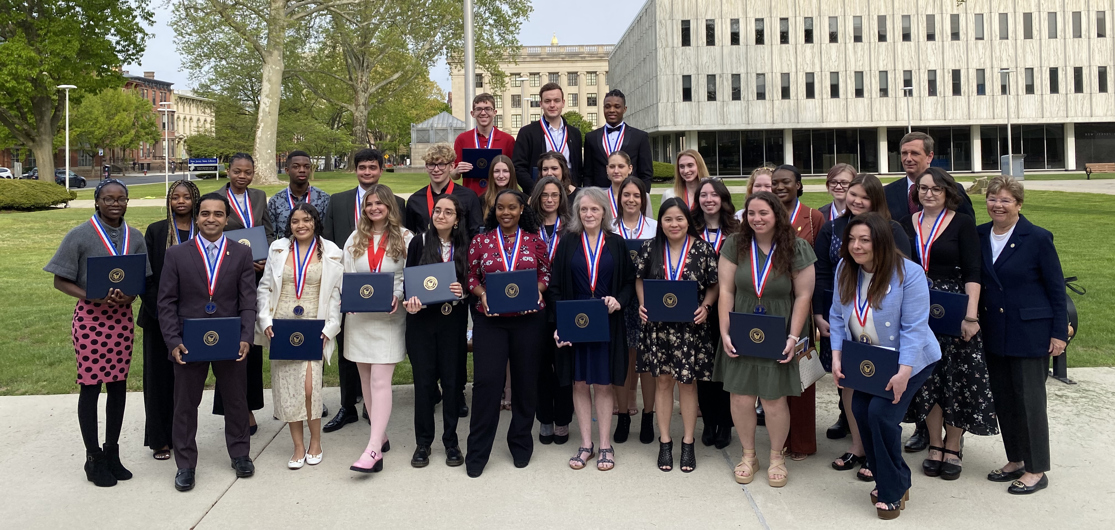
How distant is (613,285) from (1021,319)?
2.57 m

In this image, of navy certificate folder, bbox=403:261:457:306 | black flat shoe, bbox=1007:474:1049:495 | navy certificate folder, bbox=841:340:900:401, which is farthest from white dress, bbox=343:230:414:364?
black flat shoe, bbox=1007:474:1049:495

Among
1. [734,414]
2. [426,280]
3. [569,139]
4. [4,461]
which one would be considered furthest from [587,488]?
[4,461]

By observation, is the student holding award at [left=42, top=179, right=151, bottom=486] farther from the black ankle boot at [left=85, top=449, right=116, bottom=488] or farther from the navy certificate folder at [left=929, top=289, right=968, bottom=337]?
the navy certificate folder at [left=929, top=289, right=968, bottom=337]

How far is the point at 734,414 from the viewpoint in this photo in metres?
5.52

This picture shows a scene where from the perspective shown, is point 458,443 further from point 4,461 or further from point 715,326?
point 4,461

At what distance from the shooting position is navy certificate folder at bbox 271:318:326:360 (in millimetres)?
5594

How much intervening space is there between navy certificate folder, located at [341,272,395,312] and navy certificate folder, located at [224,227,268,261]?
0.98m

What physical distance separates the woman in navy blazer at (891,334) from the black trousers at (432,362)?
2.76 meters

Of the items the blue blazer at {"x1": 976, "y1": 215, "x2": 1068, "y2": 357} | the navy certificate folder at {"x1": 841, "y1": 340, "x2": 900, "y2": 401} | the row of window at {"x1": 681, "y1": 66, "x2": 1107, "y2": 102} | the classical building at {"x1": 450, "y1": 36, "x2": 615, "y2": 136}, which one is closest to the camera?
the navy certificate folder at {"x1": 841, "y1": 340, "x2": 900, "y2": 401}

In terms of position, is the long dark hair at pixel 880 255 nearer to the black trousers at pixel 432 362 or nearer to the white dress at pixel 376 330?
the black trousers at pixel 432 362

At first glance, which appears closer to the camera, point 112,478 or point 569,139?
point 112,478

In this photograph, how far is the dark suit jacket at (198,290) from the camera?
5.43 m

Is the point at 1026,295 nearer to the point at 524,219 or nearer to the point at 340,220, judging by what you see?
the point at 524,219

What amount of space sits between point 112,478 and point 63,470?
0.58 meters
